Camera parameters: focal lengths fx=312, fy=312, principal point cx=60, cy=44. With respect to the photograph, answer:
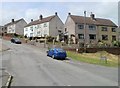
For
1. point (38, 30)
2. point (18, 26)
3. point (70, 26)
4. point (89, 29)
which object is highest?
point (18, 26)

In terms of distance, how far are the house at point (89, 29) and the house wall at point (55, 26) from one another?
5.02m

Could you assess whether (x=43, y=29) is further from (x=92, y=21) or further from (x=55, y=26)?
(x=92, y=21)

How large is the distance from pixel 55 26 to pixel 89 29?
42.3 ft

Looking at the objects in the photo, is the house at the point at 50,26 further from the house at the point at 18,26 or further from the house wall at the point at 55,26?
the house at the point at 18,26

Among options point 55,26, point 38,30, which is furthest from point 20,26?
point 55,26

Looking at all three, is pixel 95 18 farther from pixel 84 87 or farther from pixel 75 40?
pixel 84 87

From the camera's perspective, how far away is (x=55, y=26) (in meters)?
103

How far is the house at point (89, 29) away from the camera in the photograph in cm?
9169

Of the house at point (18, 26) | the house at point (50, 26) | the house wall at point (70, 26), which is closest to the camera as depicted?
the house wall at point (70, 26)

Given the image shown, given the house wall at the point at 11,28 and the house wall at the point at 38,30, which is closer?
the house wall at the point at 38,30

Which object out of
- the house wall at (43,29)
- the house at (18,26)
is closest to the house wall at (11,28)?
the house at (18,26)

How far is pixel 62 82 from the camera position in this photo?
20.2 m

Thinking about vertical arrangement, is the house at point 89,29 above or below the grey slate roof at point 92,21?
below

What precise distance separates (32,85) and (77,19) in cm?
7537
